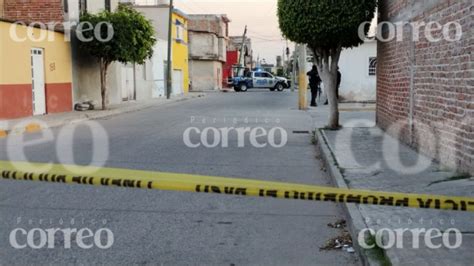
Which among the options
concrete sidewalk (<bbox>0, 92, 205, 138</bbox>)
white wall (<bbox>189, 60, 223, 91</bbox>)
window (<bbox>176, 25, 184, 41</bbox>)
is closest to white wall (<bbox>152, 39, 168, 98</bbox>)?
window (<bbox>176, 25, 184, 41</bbox>)

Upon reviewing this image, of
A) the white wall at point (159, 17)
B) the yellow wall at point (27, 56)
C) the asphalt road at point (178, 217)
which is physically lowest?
the asphalt road at point (178, 217)

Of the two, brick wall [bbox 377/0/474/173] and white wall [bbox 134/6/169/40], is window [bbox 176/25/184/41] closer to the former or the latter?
white wall [bbox 134/6/169/40]

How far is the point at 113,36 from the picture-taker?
23.6 m

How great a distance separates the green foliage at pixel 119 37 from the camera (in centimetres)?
2373

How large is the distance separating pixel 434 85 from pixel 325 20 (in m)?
4.80

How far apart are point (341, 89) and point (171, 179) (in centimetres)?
2636

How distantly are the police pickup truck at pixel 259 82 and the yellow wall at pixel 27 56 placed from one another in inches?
1322

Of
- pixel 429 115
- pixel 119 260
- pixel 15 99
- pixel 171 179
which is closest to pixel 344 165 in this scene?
pixel 429 115

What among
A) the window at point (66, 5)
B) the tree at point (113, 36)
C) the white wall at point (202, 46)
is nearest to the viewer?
A: the tree at point (113, 36)

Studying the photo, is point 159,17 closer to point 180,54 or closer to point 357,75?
point 180,54

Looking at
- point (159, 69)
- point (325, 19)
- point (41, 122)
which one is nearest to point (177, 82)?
point (159, 69)

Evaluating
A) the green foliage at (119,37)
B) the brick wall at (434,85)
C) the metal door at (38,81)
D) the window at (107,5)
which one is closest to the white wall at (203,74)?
the window at (107,5)

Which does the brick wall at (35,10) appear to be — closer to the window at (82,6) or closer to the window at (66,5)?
the window at (66,5)

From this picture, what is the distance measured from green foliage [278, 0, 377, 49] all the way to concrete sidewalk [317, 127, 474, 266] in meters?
2.51
